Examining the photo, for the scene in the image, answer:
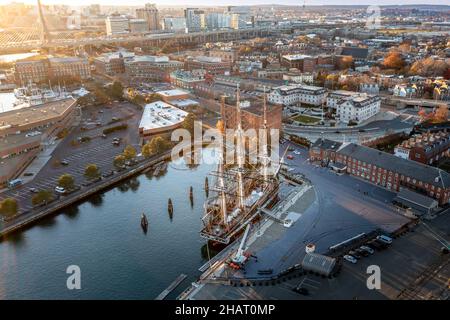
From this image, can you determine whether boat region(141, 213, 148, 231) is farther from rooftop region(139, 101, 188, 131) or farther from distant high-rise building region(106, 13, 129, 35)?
distant high-rise building region(106, 13, 129, 35)

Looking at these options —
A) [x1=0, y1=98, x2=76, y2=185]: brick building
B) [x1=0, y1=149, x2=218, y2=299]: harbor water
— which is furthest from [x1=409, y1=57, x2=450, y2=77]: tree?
[x1=0, y1=98, x2=76, y2=185]: brick building

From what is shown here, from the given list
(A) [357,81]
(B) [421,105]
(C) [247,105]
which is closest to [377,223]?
(C) [247,105]

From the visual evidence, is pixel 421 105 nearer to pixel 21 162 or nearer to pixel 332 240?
pixel 332 240

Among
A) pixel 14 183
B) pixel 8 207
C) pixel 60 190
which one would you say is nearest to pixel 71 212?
pixel 60 190

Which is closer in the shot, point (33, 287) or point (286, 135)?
point (33, 287)

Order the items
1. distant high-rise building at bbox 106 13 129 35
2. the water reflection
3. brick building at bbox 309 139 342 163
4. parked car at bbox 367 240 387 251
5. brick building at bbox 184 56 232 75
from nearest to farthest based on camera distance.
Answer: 1. parked car at bbox 367 240 387 251
2. the water reflection
3. brick building at bbox 309 139 342 163
4. brick building at bbox 184 56 232 75
5. distant high-rise building at bbox 106 13 129 35

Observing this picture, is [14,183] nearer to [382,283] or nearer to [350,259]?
[350,259]

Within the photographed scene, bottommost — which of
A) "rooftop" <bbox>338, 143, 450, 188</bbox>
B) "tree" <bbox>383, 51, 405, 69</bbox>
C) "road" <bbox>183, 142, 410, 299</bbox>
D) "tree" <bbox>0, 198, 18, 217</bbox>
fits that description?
"road" <bbox>183, 142, 410, 299</bbox>
